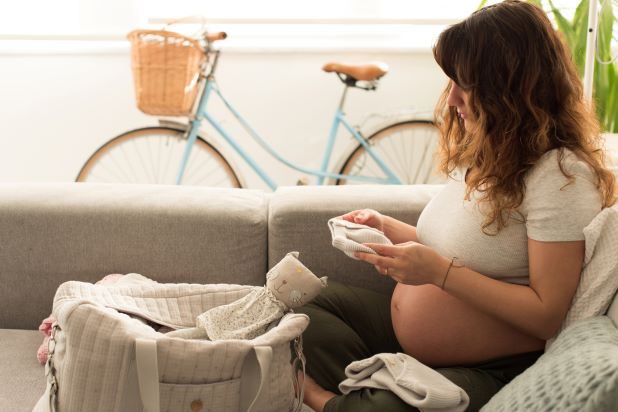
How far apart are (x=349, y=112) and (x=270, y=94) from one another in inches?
13.5

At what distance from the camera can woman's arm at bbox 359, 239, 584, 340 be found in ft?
3.78

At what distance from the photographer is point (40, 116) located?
3176 mm

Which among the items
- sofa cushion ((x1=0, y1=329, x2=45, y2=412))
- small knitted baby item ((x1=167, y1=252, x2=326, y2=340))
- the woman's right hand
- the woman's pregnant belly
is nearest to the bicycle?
sofa cushion ((x1=0, y1=329, x2=45, y2=412))

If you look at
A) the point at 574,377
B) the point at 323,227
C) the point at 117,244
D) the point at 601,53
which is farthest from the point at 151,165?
the point at 574,377

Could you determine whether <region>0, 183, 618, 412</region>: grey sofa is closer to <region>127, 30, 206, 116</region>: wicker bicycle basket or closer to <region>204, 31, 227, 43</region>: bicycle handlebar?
<region>127, 30, 206, 116</region>: wicker bicycle basket

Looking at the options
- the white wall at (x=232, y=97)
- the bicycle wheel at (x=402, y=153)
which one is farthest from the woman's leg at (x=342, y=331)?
the white wall at (x=232, y=97)

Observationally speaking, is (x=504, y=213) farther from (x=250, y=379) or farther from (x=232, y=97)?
(x=232, y=97)

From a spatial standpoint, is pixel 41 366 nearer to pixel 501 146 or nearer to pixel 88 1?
pixel 501 146

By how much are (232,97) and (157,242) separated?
1551mm

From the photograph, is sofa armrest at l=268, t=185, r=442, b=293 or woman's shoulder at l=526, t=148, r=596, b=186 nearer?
woman's shoulder at l=526, t=148, r=596, b=186

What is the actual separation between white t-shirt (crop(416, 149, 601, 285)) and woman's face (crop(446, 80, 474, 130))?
131 millimetres

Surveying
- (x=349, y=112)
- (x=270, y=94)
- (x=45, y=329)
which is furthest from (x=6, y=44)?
(x=45, y=329)

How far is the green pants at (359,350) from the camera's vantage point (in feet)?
3.99

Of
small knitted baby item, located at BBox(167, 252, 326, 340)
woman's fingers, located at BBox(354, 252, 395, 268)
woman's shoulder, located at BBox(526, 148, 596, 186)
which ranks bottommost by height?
small knitted baby item, located at BBox(167, 252, 326, 340)
